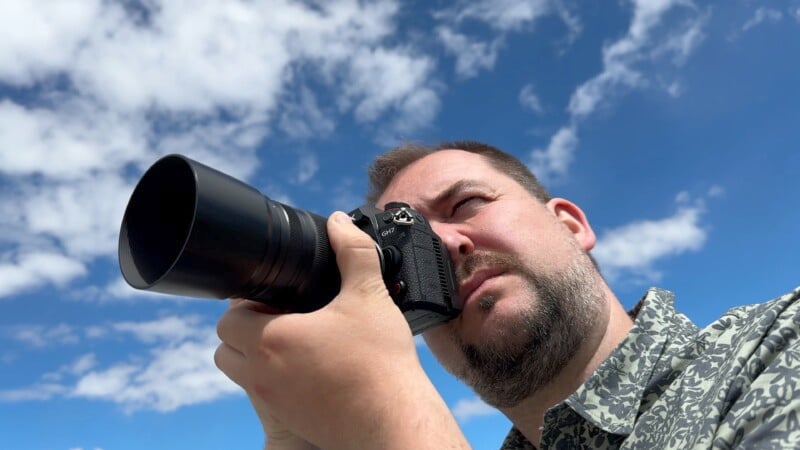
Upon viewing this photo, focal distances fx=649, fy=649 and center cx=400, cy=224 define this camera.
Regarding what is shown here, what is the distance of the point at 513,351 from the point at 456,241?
0.40m

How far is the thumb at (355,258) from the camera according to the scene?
1.41m

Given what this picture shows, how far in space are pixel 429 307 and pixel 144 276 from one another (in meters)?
0.78

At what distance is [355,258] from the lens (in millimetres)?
1429

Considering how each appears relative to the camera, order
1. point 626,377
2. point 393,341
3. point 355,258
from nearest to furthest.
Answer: point 393,341
point 355,258
point 626,377

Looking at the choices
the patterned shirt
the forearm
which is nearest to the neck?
the patterned shirt

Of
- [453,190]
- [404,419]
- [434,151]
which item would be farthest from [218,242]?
[434,151]

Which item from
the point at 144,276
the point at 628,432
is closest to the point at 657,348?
the point at 628,432

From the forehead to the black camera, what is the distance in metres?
0.69

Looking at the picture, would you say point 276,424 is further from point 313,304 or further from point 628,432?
point 628,432

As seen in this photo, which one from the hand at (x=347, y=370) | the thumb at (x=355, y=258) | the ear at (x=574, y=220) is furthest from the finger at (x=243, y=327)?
the ear at (x=574, y=220)

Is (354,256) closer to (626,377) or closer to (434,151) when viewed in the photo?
(626,377)

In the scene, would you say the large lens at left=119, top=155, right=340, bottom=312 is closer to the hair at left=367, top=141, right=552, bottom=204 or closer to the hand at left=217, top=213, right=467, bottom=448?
the hand at left=217, top=213, right=467, bottom=448

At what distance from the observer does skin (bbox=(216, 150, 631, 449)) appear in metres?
1.24

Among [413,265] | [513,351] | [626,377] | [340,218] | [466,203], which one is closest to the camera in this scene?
[340,218]
